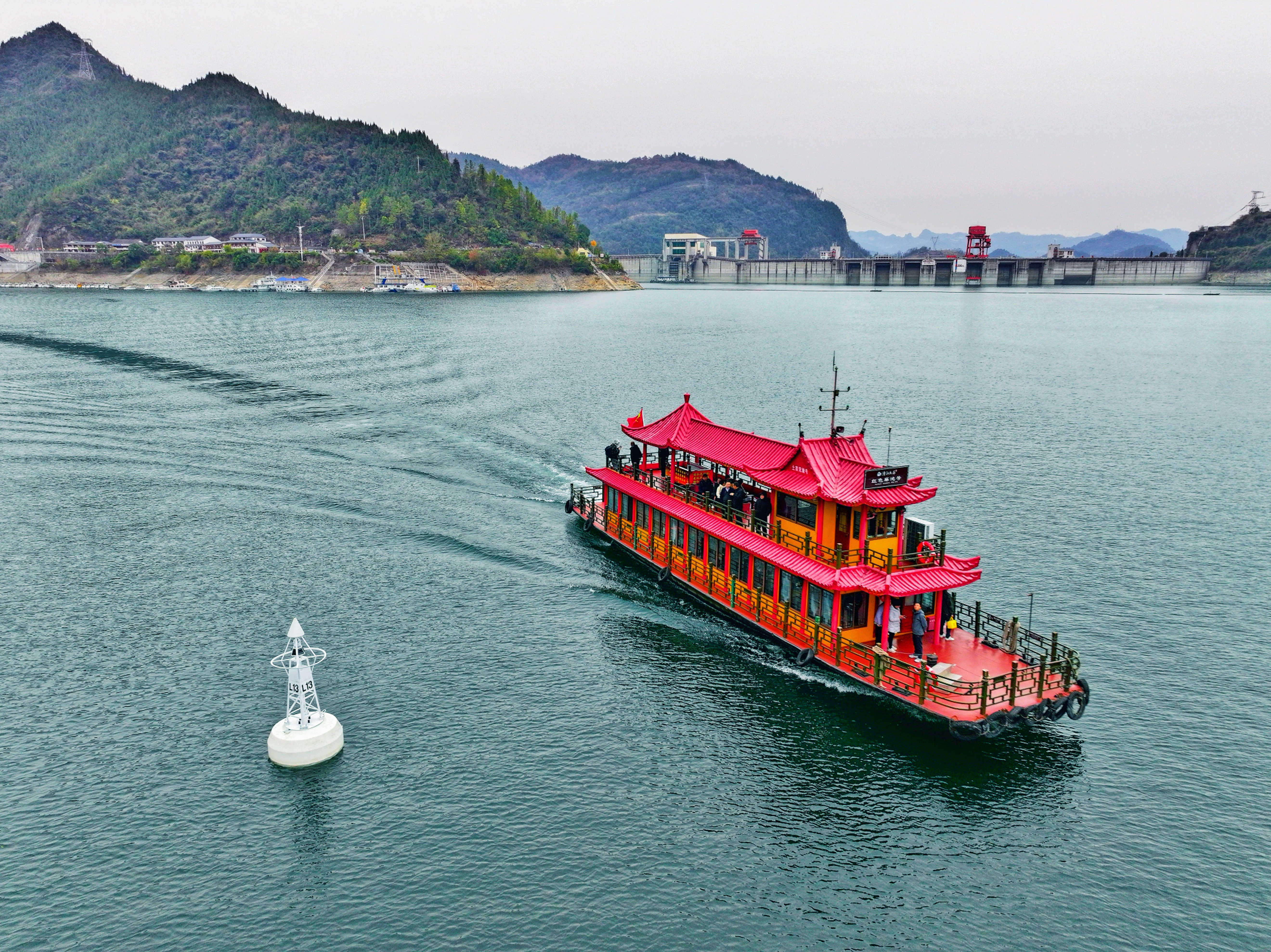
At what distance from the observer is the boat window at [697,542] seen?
148ft

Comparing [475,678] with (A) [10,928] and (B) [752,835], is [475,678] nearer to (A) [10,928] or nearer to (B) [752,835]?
(B) [752,835]

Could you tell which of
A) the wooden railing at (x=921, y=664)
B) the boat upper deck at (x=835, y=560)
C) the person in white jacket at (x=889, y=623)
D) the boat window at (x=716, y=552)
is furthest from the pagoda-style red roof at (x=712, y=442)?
the person in white jacket at (x=889, y=623)

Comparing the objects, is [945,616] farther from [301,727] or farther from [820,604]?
[301,727]

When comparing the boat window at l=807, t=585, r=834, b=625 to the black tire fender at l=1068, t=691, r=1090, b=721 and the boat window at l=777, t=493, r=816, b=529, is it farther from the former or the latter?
the black tire fender at l=1068, t=691, r=1090, b=721

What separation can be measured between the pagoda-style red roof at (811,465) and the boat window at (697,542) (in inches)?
147

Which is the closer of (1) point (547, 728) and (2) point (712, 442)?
(1) point (547, 728)

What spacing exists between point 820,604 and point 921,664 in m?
5.14

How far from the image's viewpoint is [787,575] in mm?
39219

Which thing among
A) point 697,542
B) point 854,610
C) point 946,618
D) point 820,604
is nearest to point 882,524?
point 854,610

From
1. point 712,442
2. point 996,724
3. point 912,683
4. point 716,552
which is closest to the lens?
point 996,724

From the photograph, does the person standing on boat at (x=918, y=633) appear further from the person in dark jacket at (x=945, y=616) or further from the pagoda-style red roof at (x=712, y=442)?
the pagoda-style red roof at (x=712, y=442)

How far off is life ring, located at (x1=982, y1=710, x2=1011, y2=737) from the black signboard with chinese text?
9439 millimetres

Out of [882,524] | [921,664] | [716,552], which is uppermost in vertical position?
[882,524]

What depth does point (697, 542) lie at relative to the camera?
4575 cm
